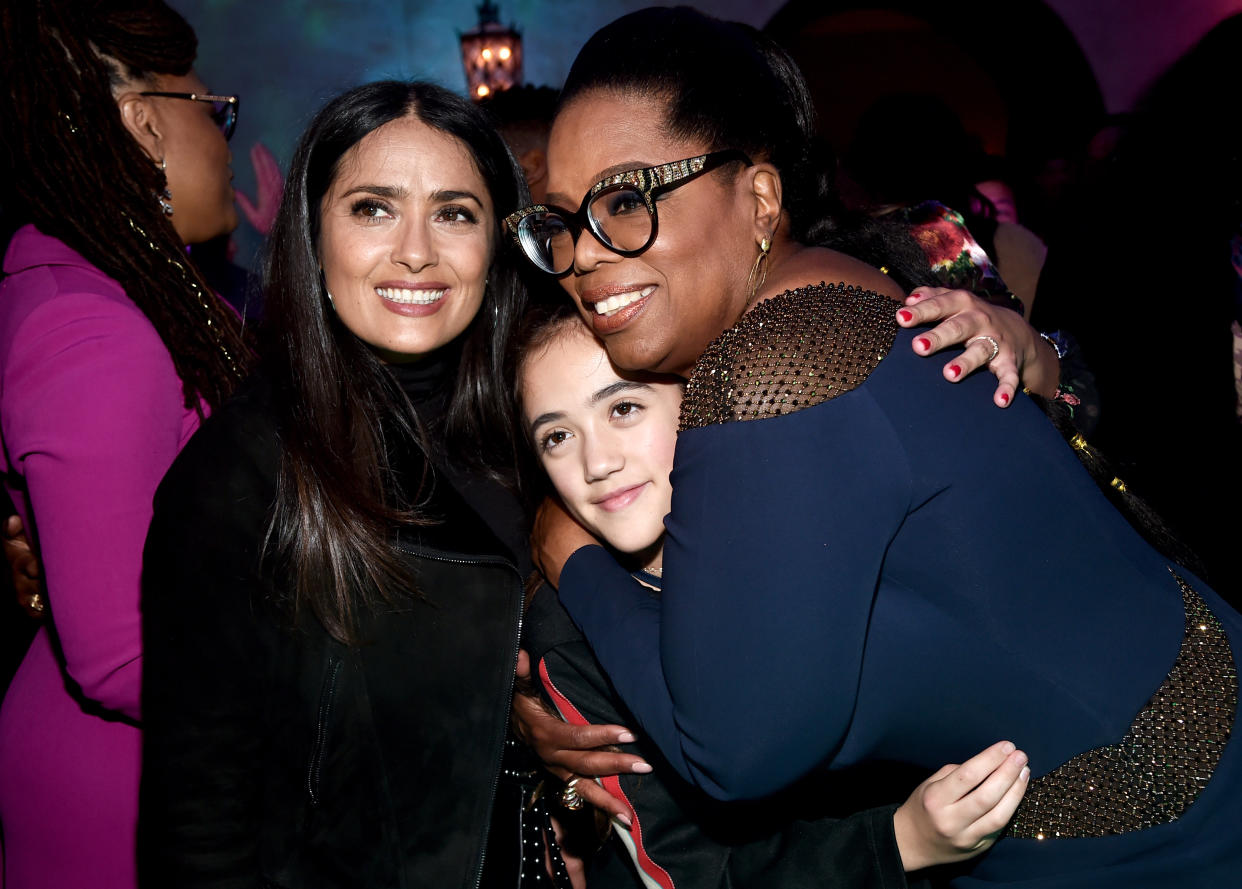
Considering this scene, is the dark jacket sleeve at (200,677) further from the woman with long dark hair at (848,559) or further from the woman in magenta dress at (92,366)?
the woman with long dark hair at (848,559)

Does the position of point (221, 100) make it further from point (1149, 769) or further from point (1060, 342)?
point (1149, 769)

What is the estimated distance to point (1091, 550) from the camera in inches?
51.8

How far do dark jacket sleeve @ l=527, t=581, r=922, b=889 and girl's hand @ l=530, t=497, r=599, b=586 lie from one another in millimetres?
166

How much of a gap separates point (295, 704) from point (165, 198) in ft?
4.25

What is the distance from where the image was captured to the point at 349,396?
6.48 ft

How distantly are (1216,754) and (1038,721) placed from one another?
0.89ft

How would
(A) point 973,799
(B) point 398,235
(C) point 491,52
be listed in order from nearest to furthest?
(A) point 973,799, (B) point 398,235, (C) point 491,52

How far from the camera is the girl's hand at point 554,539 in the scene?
1945 mm

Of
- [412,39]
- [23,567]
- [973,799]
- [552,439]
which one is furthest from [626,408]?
[412,39]

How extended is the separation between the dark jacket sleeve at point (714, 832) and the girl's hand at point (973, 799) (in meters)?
0.12

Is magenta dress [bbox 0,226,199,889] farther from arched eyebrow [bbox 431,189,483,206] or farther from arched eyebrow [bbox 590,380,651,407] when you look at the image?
arched eyebrow [bbox 590,380,651,407]

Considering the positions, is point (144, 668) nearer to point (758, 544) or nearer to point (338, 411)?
point (338, 411)

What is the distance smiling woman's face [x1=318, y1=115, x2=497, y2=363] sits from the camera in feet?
6.42

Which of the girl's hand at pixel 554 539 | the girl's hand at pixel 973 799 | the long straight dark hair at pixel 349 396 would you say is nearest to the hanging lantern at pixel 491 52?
the long straight dark hair at pixel 349 396
